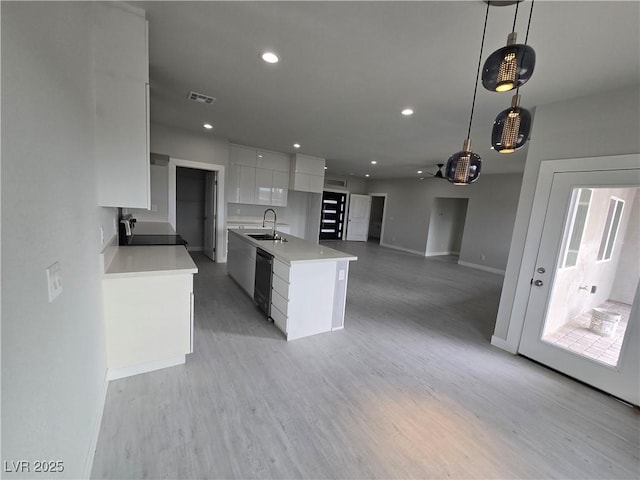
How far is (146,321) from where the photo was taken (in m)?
2.10

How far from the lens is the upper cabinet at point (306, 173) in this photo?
21.6 feet

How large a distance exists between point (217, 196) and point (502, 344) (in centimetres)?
533

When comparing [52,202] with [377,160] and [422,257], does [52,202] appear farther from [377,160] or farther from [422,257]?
[422,257]

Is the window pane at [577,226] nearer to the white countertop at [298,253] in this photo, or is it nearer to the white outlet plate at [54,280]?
the white countertop at [298,253]

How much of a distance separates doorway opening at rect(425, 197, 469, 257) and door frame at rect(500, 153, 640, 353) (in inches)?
239

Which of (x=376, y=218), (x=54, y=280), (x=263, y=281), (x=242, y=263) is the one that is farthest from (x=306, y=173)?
(x=376, y=218)

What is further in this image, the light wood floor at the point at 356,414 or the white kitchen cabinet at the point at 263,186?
the white kitchen cabinet at the point at 263,186

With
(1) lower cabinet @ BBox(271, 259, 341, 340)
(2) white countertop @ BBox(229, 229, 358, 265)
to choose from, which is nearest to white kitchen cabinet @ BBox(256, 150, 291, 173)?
(2) white countertop @ BBox(229, 229, 358, 265)

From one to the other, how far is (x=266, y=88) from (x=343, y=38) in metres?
1.22

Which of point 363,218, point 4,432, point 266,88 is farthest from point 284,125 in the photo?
point 363,218

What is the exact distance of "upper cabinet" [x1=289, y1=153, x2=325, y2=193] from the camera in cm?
659

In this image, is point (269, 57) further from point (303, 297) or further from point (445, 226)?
point (445, 226)

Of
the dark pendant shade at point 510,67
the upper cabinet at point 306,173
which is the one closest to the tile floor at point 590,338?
the dark pendant shade at point 510,67

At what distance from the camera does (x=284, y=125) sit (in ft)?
13.7
